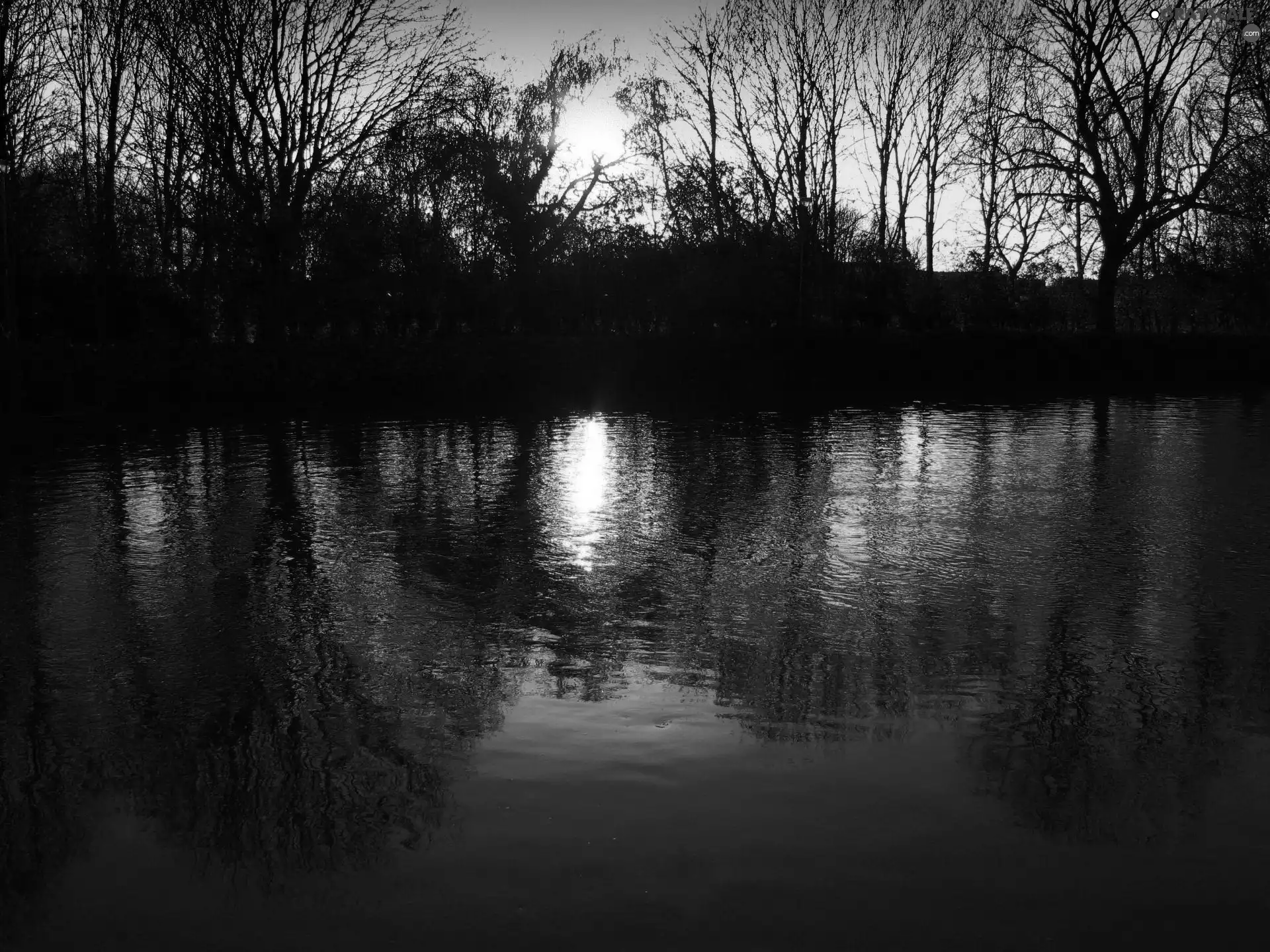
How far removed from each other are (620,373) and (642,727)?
2382 centimetres

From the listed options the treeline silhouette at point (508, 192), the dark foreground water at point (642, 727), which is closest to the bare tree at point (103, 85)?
the treeline silhouette at point (508, 192)

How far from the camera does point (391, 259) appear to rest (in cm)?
2864

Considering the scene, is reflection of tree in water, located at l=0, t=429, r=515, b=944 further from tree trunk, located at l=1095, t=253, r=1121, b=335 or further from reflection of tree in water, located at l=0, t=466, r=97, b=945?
tree trunk, located at l=1095, t=253, r=1121, b=335

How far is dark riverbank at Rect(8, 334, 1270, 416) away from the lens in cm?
2292

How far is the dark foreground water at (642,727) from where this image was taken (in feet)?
10.7

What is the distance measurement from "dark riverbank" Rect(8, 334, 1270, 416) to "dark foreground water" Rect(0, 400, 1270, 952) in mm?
13713

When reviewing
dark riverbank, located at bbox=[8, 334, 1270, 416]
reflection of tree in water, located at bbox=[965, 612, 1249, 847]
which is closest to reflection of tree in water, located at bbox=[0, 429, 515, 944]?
reflection of tree in water, located at bbox=[965, 612, 1249, 847]

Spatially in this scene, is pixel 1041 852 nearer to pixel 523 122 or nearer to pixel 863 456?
pixel 863 456

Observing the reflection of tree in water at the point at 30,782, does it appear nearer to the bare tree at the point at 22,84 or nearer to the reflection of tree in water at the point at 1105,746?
the reflection of tree in water at the point at 1105,746

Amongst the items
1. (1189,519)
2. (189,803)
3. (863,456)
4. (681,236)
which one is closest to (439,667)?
(189,803)

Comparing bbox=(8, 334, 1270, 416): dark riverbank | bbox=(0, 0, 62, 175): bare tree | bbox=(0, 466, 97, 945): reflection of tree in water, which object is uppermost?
bbox=(0, 0, 62, 175): bare tree

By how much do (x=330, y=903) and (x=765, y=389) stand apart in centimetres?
2564

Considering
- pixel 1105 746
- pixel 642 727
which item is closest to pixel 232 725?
pixel 642 727

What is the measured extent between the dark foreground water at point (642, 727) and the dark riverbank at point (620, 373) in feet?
45.0
